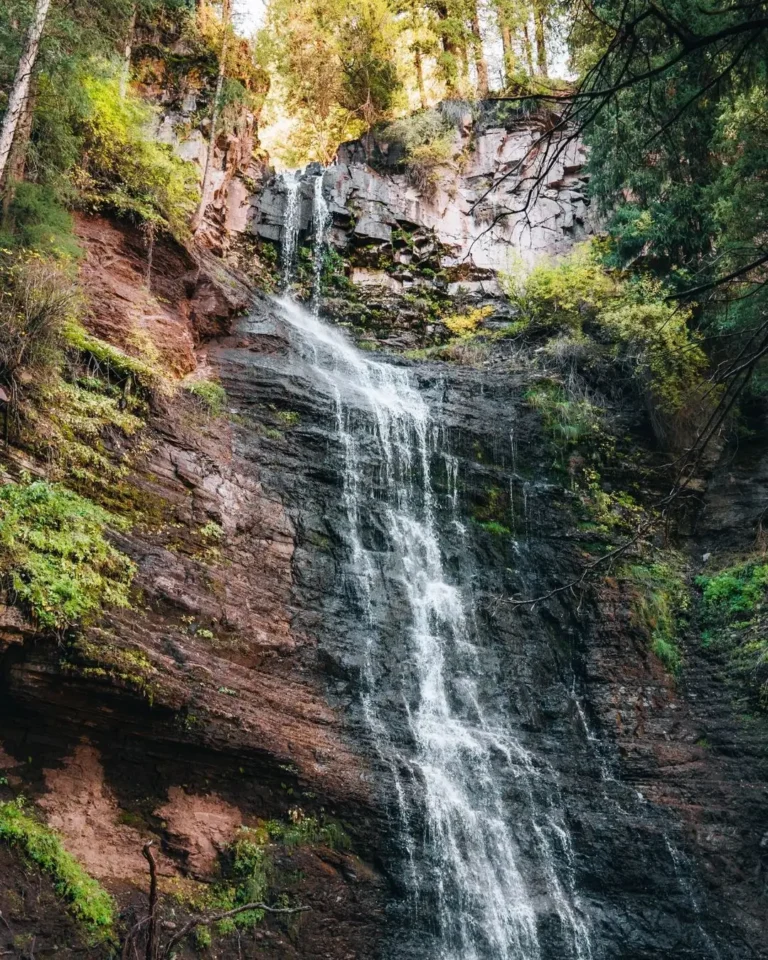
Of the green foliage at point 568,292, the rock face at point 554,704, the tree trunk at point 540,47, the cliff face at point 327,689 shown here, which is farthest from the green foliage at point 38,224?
the tree trunk at point 540,47

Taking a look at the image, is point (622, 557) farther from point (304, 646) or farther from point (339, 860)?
point (339, 860)

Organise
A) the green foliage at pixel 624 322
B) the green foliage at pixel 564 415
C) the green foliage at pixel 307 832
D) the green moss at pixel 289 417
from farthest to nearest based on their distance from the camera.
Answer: the green foliage at pixel 564 415 < the green foliage at pixel 624 322 < the green moss at pixel 289 417 < the green foliage at pixel 307 832

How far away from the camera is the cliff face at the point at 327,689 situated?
8688 mm

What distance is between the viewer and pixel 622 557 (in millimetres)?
14797

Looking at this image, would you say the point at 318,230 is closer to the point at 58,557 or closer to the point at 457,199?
the point at 457,199

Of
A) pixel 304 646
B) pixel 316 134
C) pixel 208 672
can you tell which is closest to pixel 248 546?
pixel 304 646

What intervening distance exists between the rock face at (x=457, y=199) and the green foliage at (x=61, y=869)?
1684cm

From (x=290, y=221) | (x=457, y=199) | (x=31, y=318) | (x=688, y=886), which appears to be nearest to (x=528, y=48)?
(x=457, y=199)

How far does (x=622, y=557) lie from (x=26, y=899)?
11.0m

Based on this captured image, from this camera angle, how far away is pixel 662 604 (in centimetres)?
1405

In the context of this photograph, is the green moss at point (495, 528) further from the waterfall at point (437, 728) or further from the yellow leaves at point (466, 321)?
the yellow leaves at point (466, 321)

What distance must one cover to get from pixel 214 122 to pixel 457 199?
7.73m

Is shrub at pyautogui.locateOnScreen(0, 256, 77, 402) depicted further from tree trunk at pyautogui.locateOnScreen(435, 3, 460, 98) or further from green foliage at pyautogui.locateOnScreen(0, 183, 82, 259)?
tree trunk at pyautogui.locateOnScreen(435, 3, 460, 98)

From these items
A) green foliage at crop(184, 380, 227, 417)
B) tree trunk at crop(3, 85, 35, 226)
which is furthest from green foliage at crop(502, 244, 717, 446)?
tree trunk at crop(3, 85, 35, 226)
